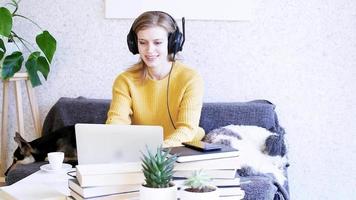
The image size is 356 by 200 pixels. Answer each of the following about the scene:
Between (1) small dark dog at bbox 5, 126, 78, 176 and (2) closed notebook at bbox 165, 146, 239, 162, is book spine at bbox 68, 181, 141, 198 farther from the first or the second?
(1) small dark dog at bbox 5, 126, 78, 176

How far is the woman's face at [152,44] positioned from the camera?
1.84 metres

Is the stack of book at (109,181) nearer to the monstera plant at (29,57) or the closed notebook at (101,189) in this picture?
the closed notebook at (101,189)

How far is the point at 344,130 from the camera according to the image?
2512mm

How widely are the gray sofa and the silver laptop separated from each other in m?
0.96

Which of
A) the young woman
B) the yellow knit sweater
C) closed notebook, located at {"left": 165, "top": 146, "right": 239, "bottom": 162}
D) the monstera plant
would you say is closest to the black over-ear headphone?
the young woman

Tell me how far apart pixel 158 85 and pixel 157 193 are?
1028mm

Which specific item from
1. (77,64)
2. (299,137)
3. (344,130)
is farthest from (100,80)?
(344,130)

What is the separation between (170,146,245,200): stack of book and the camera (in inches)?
43.6

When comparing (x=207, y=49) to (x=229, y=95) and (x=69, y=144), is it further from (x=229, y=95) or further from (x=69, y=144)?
(x=69, y=144)

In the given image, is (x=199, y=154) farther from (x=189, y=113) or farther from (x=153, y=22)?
(x=153, y=22)

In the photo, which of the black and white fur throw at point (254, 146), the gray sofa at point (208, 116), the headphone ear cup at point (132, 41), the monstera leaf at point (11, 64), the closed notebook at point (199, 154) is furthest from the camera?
the monstera leaf at point (11, 64)

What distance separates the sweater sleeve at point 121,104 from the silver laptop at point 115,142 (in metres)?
0.66

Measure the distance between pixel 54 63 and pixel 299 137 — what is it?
4.75ft

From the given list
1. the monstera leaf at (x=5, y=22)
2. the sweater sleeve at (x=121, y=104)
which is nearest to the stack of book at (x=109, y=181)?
the sweater sleeve at (x=121, y=104)
